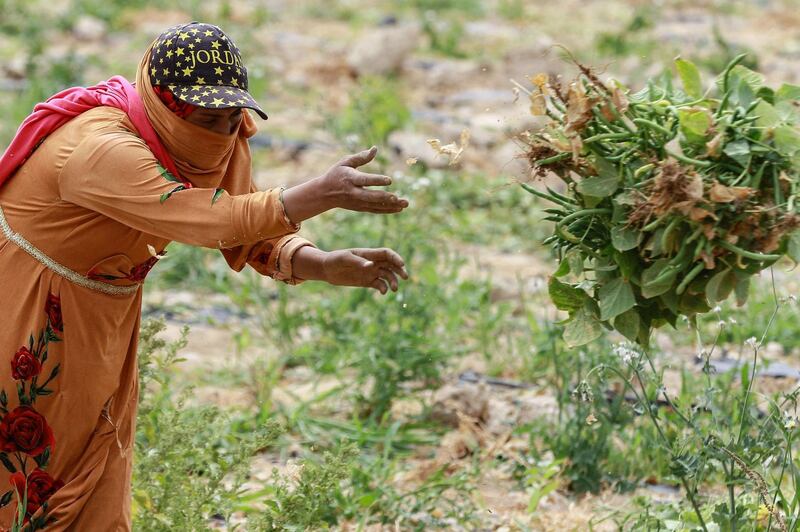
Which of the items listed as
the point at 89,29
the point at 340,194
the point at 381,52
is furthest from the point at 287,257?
the point at 89,29

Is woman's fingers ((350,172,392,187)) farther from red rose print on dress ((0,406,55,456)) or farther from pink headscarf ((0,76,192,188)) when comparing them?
red rose print on dress ((0,406,55,456))

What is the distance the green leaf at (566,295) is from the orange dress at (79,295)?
64cm

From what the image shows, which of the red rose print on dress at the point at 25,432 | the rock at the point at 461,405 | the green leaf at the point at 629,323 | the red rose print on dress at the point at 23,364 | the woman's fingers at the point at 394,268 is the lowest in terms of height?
the rock at the point at 461,405

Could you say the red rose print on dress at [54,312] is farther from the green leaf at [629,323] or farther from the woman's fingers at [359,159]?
the green leaf at [629,323]

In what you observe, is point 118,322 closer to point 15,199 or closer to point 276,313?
point 15,199

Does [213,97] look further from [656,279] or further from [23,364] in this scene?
[656,279]

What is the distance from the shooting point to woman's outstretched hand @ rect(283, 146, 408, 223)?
2.27m

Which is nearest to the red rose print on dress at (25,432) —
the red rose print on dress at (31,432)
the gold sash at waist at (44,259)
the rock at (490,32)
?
the red rose print on dress at (31,432)

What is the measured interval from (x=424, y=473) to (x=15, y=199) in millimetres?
1727

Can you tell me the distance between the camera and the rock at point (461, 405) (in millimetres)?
4129

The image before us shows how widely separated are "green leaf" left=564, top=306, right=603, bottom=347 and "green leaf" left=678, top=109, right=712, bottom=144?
0.47 metres

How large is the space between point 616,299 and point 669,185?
0.31 meters

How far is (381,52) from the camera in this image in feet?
29.7

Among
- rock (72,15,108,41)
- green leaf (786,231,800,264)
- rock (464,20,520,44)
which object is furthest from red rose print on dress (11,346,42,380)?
rock (464,20,520,44)
